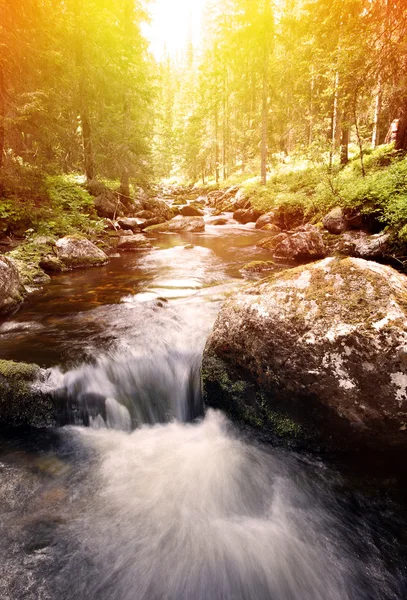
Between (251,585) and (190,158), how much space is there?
4675 centimetres

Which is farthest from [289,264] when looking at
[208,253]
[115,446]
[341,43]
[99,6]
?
[99,6]

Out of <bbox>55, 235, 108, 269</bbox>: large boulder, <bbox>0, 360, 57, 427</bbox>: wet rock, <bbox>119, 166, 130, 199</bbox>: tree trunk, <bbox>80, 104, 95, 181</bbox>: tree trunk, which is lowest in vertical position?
<bbox>0, 360, 57, 427</bbox>: wet rock

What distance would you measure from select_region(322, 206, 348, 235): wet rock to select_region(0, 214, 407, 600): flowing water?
8384 millimetres

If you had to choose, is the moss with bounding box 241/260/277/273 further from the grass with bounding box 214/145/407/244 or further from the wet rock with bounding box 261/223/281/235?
the wet rock with bounding box 261/223/281/235

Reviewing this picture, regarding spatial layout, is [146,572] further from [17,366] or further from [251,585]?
[17,366]

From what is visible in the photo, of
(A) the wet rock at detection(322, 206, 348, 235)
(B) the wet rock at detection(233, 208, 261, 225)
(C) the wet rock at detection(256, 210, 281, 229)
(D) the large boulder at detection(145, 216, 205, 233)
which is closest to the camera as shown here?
(A) the wet rock at detection(322, 206, 348, 235)

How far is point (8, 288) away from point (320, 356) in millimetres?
6388

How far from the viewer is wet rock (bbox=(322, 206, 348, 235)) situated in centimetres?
1118

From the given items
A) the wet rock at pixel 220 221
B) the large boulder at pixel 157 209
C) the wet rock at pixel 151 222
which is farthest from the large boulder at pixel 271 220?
the large boulder at pixel 157 209

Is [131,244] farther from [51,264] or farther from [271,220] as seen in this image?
[271,220]

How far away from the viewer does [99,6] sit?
16859 millimetres

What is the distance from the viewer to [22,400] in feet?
12.6

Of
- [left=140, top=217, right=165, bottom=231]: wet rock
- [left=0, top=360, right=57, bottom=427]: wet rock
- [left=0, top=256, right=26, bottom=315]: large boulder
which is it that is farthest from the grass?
[left=0, top=256, right=26, bottom=315]: large boulder

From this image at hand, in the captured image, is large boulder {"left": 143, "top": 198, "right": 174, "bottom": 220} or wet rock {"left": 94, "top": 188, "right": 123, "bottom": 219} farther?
large boulder {"left": 143, "top": 198, "right": 174, "bottom": 220}
